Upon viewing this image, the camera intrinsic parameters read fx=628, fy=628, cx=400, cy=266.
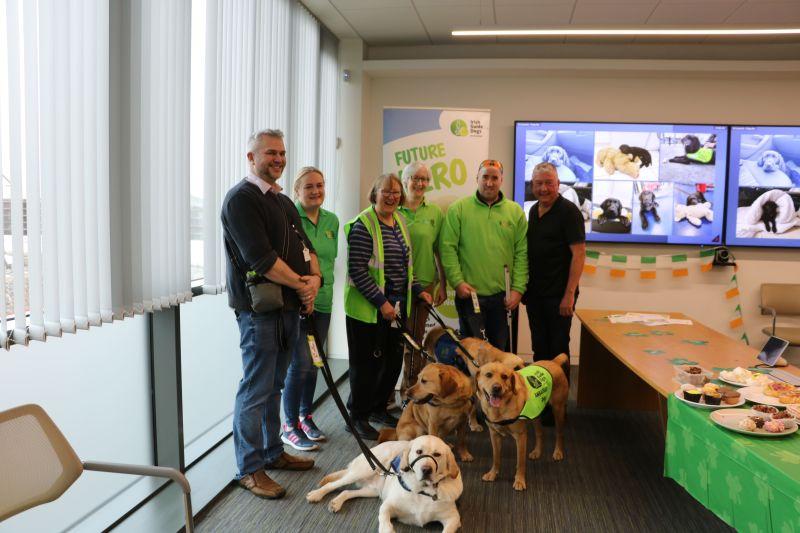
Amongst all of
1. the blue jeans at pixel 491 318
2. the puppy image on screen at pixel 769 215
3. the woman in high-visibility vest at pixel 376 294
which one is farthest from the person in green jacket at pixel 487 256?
the puppy image on screen at pixel 769 215

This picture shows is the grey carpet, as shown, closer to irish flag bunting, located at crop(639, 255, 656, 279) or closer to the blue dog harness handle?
the blue dog harness handle

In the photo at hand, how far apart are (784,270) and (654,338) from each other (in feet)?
9.52

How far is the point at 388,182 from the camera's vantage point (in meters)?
3.38

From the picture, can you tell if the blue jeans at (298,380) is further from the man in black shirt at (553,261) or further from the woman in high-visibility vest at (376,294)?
the man in black shirt at (553,261)

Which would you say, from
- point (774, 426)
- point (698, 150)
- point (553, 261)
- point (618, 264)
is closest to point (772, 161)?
point (698, 150)

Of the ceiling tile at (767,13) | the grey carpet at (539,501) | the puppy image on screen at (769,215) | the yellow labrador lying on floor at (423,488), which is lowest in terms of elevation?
the grey carpet at (539,501)

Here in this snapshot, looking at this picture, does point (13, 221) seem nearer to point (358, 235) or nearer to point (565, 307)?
point (358, 235)

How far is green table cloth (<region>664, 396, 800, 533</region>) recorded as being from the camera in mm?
1708

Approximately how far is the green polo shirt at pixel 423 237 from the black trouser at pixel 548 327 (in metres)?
0.67

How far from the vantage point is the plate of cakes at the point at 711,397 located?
223 centimetres

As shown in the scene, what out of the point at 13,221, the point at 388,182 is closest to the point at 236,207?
the point at 13,221

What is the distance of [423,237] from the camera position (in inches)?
156

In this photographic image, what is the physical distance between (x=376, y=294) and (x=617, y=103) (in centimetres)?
344

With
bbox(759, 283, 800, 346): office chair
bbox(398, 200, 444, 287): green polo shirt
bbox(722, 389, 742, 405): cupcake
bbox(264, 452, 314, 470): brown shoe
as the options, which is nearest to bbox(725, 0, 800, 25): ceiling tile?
bbox(759, 283, 800, 346): office chair
